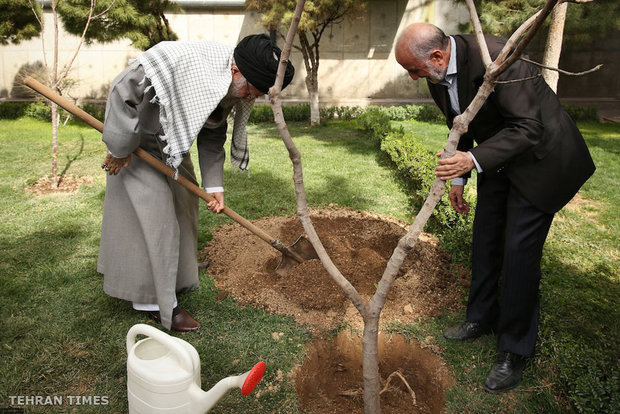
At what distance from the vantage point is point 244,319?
3.18m

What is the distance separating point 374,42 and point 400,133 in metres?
7.87

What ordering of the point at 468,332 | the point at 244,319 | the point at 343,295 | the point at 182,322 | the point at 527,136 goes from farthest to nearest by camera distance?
the point at 343,295
the point at 244,319
the point at 182,322
the point at 468,332
the point at 527,136

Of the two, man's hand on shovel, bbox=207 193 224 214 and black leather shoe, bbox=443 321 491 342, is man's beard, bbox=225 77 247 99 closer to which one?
man's hand on shovel, bbox=207 193 224 214

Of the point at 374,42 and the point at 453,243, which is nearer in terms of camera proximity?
the point at 453,243

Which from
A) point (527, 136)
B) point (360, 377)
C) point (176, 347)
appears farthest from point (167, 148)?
point (527, 136)

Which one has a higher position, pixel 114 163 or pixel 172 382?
pixel 114 163

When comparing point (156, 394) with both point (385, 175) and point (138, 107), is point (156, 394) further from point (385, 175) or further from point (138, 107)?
point (385, 175)

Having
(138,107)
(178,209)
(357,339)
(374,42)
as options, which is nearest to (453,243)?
A: (357,339)

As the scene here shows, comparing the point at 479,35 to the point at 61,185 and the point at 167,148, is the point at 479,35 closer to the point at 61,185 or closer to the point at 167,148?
the point at 167,148

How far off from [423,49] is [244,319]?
6.68ft

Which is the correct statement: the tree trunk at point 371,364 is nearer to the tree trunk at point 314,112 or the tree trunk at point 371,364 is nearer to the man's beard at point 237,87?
the man's beard at point 237,87

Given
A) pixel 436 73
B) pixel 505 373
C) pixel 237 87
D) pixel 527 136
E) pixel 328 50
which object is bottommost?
pixel 505 373

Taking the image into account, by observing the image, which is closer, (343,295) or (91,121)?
(91,121)

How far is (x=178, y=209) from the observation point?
10.4 ft
